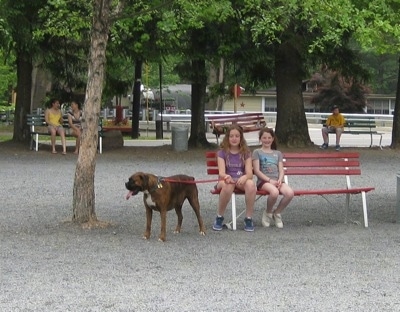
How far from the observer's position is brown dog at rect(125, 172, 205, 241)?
31.4 feet

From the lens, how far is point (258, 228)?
1087 cm

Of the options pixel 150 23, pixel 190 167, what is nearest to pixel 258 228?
pixel 190 167

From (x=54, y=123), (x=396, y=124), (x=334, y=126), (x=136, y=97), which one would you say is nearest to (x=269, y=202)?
(x=54, y=123)

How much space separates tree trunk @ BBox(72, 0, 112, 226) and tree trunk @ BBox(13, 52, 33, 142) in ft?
41.5

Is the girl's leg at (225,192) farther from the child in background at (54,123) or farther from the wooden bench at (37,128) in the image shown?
the wooden bench at (37,128)

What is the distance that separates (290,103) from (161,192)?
47.8 ft

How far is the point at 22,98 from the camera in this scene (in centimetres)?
2334

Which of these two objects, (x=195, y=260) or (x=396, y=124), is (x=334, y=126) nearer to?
(x=396, y=124)

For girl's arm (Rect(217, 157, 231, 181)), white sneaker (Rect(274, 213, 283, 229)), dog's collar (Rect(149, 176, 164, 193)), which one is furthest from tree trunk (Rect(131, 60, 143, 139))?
dog's collar (Rect(149, 176, 164, 193))

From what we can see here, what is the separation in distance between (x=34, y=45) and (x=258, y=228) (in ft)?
38.0

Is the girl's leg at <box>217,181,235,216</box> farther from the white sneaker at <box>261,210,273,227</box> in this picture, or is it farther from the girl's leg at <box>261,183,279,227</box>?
the white sneaker at <box>261,210,273,227</box>

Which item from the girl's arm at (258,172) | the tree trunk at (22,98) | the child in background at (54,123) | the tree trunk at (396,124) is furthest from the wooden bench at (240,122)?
the girl's arm at (258,172)

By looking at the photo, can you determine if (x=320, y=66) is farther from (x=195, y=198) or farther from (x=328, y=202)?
(x=195, y=198)

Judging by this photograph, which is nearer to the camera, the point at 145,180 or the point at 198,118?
the point at 145,180
